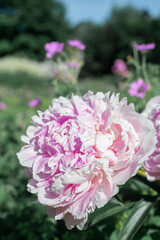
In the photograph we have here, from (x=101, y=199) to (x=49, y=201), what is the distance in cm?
11

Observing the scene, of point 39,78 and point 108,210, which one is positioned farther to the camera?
point 39,78

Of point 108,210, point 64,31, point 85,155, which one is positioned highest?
point 64,31

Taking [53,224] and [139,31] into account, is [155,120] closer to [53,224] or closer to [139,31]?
[53,224]

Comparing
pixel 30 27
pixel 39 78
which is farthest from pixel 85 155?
pixel 30 27

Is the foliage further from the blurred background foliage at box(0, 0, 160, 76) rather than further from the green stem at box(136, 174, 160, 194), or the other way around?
the green stem at box(136, 174, 160, 194)

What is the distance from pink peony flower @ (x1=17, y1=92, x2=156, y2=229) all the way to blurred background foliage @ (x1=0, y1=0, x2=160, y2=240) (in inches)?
8.5

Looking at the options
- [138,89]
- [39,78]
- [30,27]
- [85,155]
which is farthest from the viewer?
[30,27]

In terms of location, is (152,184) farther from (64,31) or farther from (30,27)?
(64,31)

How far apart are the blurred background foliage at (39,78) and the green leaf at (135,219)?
0.31 ft

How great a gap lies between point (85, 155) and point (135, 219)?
24cm

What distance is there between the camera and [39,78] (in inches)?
527

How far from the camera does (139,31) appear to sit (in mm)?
19062

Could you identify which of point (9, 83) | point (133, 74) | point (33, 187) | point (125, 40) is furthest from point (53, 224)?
point (125, 40)

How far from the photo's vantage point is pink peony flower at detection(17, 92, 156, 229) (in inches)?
23.8
